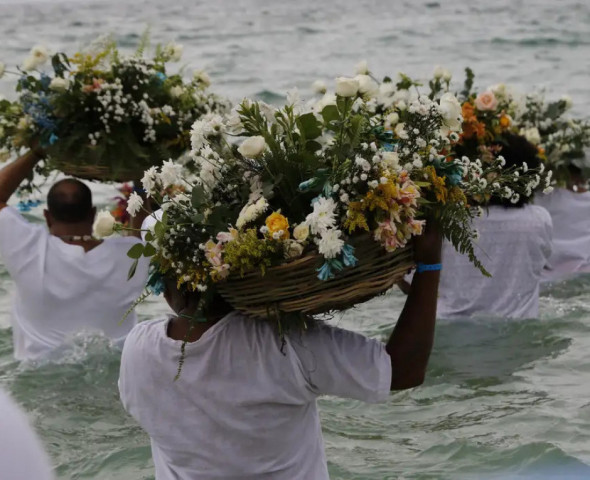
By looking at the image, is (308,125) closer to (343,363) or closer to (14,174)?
(343,363)

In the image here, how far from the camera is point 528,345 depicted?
6.69 meters

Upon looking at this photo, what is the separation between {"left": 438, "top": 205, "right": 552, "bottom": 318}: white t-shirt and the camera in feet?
19.8

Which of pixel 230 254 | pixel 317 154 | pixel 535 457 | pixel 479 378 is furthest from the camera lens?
pixel 479 378

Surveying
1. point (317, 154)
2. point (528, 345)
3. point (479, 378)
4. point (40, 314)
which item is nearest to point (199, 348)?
point (317, 154)

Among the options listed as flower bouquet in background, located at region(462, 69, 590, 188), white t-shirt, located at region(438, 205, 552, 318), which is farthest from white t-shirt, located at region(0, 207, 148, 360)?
flower bouquet in background, located at region(462, 69, 590, 188)

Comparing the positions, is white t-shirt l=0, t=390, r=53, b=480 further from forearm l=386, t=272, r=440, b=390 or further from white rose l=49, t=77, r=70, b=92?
white rose l=49, t=77, r=70, b=92

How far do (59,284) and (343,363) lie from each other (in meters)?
3.01

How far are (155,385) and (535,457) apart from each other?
268 cm

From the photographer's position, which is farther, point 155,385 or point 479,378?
point 479,378

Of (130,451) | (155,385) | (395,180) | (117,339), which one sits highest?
(395,180)

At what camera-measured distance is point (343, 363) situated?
3.03m

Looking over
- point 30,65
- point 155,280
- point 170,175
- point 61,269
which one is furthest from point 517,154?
point 155,280

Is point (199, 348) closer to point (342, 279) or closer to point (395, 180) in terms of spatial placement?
point (342, 279)

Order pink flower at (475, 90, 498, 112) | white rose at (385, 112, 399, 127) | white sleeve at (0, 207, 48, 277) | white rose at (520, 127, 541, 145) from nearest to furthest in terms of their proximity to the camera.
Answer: white rose at (385, 112, 399, 127)
white sleeve at (0, 207, 48, 277)
pink flower at (475, 90, 498, 112)
white rose at (520, 127, 541, 145)
